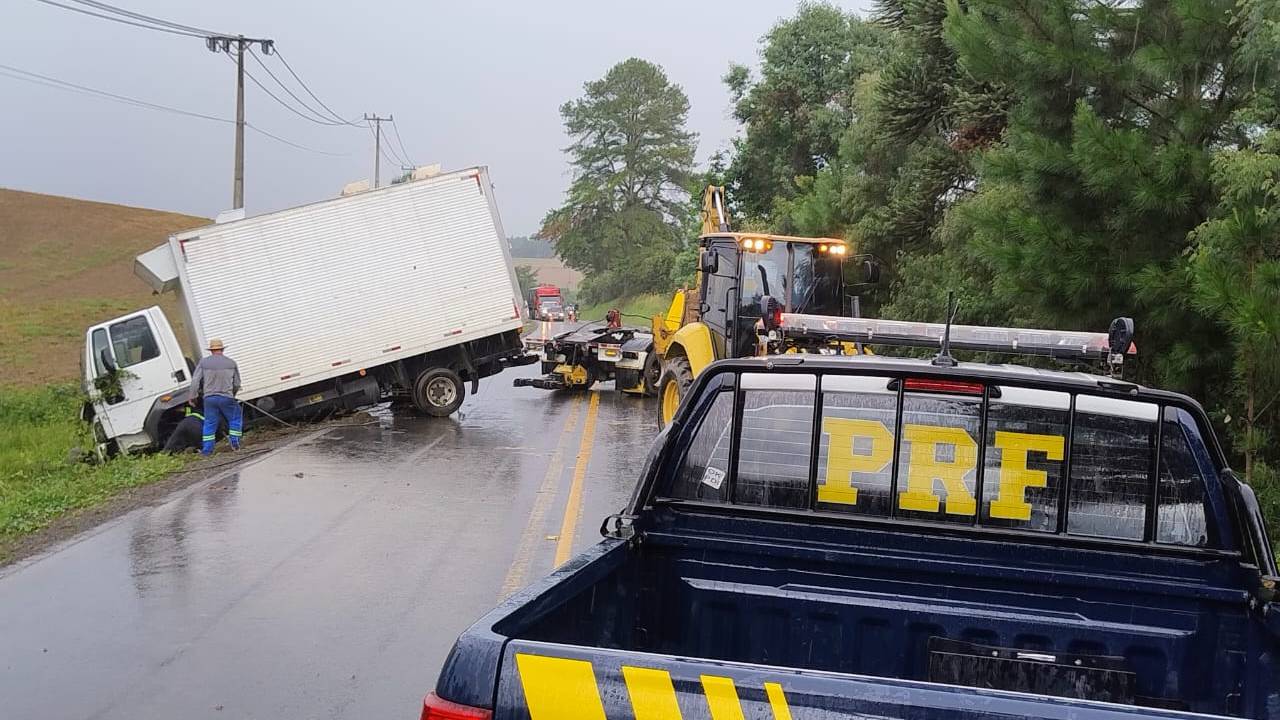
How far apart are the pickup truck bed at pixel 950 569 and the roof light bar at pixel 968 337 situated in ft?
4.70

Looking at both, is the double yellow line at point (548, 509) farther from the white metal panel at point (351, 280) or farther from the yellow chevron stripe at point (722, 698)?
the yellow chevron stripe at point (722, 698)

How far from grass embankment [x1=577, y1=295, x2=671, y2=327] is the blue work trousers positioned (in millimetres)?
54916

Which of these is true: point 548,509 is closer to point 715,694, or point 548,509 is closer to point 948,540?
point 948,540

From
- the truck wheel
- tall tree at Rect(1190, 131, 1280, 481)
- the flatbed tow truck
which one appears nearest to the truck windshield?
the truck wheel

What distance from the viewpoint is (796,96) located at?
1566 inches

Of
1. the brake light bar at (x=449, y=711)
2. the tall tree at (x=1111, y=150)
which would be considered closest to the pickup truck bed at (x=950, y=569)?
the brake light bar at (x=449, y=711)

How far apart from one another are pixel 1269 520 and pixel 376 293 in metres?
14.3

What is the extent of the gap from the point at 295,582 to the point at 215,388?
29.8 ft

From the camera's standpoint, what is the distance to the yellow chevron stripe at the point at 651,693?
7.78ft

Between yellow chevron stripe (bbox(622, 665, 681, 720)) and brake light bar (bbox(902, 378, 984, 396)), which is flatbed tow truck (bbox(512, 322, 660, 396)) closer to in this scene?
brake light bar (bbox(902, 378, 984, 396))

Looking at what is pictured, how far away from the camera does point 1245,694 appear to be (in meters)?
3.61

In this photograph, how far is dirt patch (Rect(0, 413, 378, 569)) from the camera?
1063 cm

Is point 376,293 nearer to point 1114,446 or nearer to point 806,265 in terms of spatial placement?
point 806,265

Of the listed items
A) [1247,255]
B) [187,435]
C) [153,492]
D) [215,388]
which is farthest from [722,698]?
[187,435]
